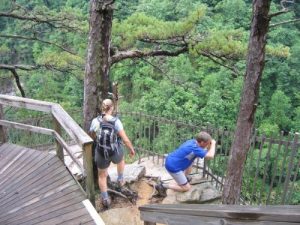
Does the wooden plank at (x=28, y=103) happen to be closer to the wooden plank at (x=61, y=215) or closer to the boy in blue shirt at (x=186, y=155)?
the wooden plank at (x=61, y=215)

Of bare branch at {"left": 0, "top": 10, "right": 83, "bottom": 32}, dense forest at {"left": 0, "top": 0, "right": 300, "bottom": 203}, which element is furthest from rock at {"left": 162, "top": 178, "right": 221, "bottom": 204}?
bare branch at {"left": 0, "top": 10, "right": 83, "bottom": 32}

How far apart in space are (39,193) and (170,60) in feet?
47.6

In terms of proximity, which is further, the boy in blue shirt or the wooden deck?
the boy in blue shirt

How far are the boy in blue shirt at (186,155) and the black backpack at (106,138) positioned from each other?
3.38ft

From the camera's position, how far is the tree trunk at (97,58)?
4980mm

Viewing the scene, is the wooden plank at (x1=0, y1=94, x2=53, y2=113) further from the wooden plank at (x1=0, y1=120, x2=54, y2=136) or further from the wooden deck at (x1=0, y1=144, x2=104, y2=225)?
the wooden deck at (x1=0, y1=144, x2=104, y2=225)

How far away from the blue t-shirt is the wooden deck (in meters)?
1.52

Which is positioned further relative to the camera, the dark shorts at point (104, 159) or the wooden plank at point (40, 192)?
the dark shorts at point (104, 159)

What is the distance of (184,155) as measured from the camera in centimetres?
524

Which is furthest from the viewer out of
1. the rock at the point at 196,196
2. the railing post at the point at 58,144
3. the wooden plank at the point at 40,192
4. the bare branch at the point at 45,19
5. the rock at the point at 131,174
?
the bare branch at the point at 45,19

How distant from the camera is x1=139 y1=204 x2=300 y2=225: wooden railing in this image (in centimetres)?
113

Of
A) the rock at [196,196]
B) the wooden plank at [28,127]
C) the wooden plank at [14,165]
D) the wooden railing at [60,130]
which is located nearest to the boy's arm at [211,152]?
the rock at [196,196]

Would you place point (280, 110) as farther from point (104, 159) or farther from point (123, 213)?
point (104, 159)

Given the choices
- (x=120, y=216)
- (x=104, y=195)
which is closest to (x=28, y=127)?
(x=104, y=195)
